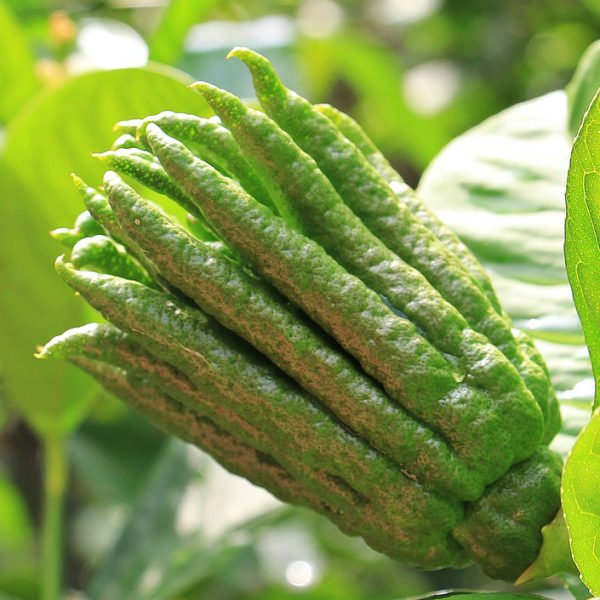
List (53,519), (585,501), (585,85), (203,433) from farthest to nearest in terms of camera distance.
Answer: (53,519) < (585,85) < (203,433) < (585,501)

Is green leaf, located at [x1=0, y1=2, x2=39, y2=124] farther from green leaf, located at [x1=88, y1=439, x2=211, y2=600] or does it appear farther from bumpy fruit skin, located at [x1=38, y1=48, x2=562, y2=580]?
bumpy fruit skin, located at [x1=38, y1=48, x2=562, y2=580]

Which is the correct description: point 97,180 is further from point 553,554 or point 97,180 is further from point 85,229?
point 553,554

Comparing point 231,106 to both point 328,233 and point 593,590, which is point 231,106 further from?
point 593,590

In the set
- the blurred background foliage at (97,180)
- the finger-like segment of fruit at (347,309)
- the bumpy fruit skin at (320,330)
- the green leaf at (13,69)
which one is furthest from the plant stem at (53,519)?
the finger-like segment of fruit at (347,309)

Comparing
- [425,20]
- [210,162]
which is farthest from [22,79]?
[425,20]

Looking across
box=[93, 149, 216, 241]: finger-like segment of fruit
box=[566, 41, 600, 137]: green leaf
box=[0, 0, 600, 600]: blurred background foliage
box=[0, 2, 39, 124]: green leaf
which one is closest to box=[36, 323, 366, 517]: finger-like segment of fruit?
box=[93, 149, 216, 241]: finger-like segment of fruit

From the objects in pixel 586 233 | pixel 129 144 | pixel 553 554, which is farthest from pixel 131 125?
pixel 553 554

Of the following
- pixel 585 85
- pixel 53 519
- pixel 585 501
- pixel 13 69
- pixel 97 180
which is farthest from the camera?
pixel 13 69

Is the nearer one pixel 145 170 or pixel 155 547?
pixel 145 170
